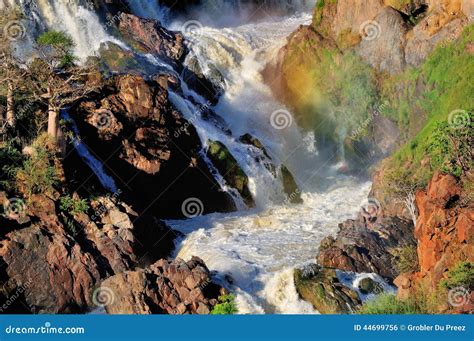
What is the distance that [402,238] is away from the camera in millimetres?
28344

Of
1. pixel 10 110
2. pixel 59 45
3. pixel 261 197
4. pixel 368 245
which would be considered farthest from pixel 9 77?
pixel 368 245

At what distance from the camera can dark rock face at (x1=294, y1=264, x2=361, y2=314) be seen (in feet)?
77.5

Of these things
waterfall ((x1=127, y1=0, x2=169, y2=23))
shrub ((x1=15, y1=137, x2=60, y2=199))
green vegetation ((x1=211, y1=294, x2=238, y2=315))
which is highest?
waterfall ((x1=127, y1=0, x2=169, y2=23))

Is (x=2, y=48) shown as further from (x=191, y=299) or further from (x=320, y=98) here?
(x=320, y=98)

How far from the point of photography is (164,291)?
23141 mm

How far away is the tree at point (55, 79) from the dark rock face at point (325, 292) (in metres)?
11.1

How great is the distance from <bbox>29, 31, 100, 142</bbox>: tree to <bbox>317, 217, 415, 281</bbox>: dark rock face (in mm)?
11597

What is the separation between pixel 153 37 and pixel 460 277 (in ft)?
92.8

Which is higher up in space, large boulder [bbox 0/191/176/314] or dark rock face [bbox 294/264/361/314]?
dark rock face [bbox 294/264/361/314]

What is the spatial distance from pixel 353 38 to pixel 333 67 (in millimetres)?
2053

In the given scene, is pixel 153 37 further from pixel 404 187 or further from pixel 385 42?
pixel 404 187

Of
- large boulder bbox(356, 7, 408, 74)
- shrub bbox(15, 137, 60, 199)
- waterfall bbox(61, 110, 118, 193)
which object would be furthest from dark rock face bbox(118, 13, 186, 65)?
shrub bbox(15, 137, 60, 199)

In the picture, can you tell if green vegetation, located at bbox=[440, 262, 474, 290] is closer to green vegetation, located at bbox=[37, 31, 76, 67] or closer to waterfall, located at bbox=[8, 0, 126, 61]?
green vegetation, located at bbox=[37, 31, 76, 67]

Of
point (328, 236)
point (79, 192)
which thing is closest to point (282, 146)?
point (328, 236)
